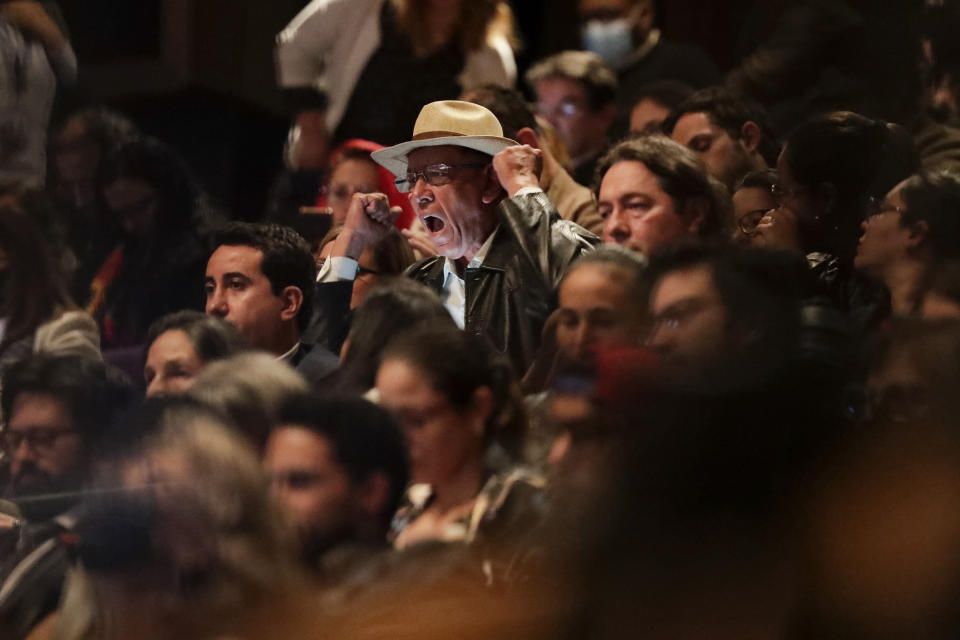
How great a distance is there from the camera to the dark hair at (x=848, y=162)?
127 inches

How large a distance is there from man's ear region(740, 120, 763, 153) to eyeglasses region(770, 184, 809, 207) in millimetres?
509

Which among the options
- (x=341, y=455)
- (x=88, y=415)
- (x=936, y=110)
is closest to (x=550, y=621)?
(x=341, y=455)

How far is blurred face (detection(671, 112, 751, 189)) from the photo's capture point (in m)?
3.88

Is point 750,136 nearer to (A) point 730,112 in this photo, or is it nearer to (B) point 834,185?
(A) point 730,112

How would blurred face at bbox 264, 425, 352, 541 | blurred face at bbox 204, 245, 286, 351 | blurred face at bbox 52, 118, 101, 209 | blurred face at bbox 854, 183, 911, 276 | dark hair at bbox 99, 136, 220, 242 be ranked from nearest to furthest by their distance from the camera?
blurred face at bbox 264, 425, 352, 541
blurred face at bbox 854, 183, 911, 276
blurred face at bbox 204, 245, 286, 351
dark hair at bbox 99, 136, 220, 242
blurred face at bbox 52, 118, 101, 209

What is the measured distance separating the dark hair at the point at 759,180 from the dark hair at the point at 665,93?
39.4 inches

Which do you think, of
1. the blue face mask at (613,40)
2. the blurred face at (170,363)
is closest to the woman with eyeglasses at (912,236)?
the blurred face at (170,363)

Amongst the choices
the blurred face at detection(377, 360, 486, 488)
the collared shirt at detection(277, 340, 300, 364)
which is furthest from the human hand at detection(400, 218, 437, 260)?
the blurred face at detection(377, 360, 486, 488)

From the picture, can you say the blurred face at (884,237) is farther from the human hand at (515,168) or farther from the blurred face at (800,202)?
the human hand at (515,168)

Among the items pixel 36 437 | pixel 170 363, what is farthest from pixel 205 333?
pixel 36 437

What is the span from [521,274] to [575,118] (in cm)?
146

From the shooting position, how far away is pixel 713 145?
13.1 feet

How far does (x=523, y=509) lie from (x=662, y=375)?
11.5 inches

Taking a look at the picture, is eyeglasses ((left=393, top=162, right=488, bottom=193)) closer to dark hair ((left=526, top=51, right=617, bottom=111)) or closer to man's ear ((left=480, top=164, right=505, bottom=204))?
man's ear ((left=480, top=164, right=505, bottom=204))
